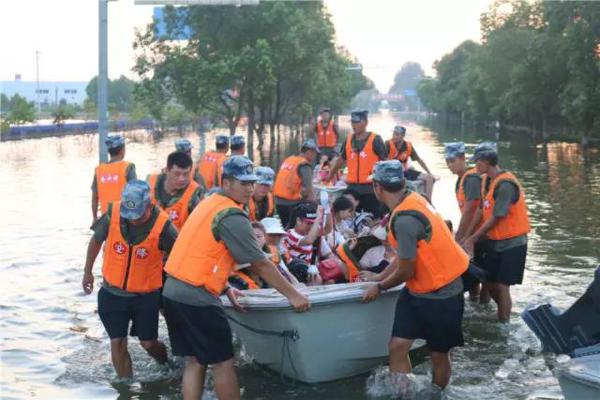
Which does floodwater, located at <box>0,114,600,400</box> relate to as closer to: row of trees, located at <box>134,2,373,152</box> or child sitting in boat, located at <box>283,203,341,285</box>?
child sitting in boat, located at <box>283,203,341,285</box>

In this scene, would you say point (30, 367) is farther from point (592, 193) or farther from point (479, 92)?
point (479, 92)

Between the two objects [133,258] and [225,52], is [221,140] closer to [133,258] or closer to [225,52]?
[133,258]

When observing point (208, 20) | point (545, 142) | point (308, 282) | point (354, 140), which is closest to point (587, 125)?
point (545, 142)

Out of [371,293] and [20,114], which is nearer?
[371,293]

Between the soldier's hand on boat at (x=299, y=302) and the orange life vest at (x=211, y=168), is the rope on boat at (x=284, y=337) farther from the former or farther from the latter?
the orange life vest at (x=211, y=168)

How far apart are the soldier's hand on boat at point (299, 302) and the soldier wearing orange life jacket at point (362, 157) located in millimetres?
5177

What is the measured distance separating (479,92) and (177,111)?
94.8ft

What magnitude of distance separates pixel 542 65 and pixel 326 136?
31.3 meters

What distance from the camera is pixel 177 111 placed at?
65.4 m

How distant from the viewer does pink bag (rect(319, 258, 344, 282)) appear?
762cm

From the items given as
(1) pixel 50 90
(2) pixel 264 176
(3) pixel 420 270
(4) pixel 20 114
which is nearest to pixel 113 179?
(2) pixel 264 176

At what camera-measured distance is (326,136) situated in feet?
62.6

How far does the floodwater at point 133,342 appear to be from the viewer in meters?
6.91

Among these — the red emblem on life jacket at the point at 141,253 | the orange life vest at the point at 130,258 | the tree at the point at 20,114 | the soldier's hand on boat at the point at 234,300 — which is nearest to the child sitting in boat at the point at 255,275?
the soldier's hand on boat at the point at 234,300
